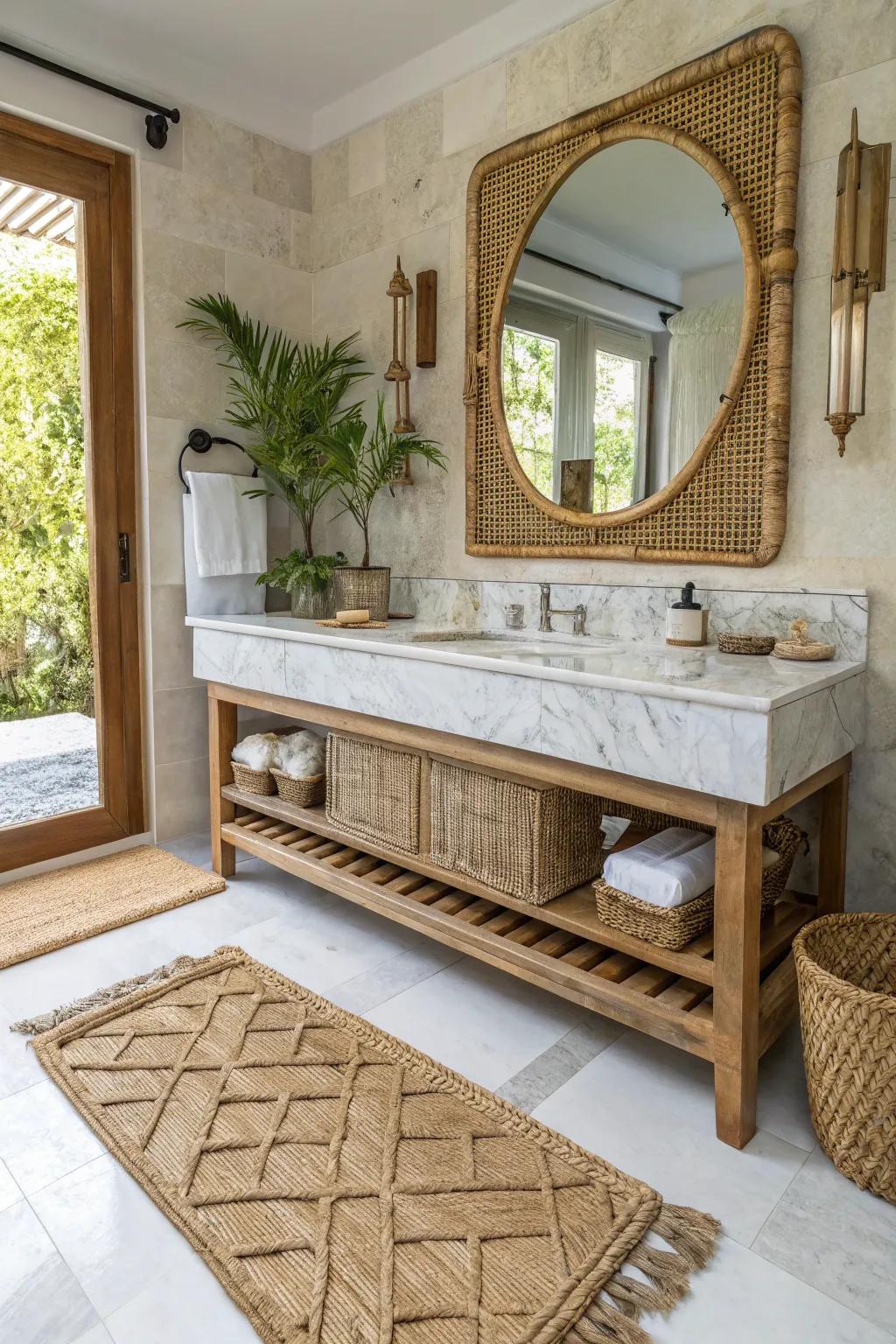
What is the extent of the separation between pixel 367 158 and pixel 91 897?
262 centimetres

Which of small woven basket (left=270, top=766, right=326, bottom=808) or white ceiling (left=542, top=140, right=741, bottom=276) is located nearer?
white ceiling (left=542, top=140, right=741, bottom=276)

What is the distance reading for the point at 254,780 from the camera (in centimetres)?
267

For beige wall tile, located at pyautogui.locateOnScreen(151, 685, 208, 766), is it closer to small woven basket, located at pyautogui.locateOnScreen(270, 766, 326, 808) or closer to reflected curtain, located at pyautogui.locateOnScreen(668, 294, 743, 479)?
small woven basket, located at pyautogui.locateOnScreen(270, 766, 326, 808)

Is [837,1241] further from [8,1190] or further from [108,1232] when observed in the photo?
[8,1190]

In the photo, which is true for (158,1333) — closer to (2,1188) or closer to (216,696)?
(2,1188)

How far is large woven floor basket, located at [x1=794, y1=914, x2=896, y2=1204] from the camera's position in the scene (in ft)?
4.50

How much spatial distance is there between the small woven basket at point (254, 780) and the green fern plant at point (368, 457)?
723mm

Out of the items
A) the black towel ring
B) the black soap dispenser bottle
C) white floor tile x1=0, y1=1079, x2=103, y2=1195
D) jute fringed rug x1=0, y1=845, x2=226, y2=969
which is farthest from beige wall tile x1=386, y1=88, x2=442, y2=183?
white floor tile x1=0, y1=1079, x2=103, y2=1195

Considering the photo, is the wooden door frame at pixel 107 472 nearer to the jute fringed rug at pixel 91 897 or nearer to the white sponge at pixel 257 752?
the jute fringed rug at pixel 91 897

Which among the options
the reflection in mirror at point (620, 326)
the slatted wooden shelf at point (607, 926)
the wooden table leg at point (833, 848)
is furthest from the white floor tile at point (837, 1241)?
the reflection in mirror at point (620, 326)

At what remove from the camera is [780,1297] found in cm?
123

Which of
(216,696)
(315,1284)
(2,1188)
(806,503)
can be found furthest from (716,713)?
(216,696)

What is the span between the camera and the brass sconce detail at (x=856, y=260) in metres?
1.71

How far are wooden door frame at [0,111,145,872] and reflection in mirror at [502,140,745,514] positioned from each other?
1.27 m
